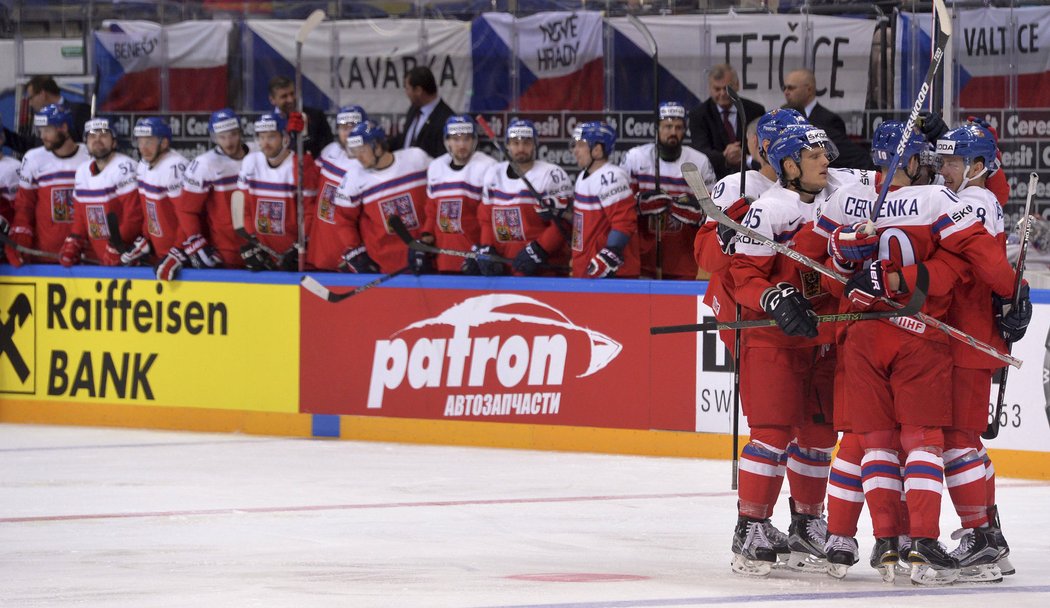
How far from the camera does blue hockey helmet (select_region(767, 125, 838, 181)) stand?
6078mm

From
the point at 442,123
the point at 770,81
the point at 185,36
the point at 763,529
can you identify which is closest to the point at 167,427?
the point at 442,123

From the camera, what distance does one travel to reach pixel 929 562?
19.2 feet

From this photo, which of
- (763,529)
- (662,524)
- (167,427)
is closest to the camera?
(763,529)

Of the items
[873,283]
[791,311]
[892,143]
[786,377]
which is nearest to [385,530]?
[786,377]

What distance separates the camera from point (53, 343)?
11.1 metres

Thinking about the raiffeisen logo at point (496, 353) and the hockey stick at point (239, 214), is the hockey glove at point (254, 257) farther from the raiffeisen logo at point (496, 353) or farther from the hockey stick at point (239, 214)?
the raiffeisen logo at point (496, 353)

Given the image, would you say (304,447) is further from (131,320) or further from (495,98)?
(495,98)

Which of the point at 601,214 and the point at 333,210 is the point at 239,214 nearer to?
the point at 333,210

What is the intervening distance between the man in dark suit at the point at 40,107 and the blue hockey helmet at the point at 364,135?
243cm

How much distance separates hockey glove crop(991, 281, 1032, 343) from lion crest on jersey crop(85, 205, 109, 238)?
6.34 m

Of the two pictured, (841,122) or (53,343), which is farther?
(53,343)

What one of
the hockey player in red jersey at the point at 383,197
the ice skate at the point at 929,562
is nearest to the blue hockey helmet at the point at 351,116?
the hockey player in red jersey at the point at 383,197

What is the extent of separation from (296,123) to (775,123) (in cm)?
455

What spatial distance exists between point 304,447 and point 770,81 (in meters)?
3.48
